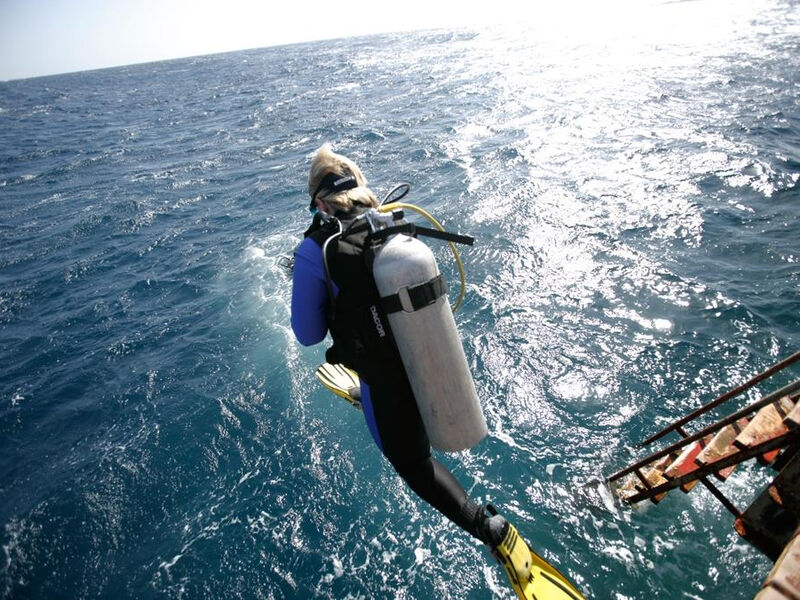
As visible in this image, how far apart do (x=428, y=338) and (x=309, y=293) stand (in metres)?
0.85

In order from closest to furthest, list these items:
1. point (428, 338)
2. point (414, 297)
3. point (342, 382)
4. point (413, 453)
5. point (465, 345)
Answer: point (414, 297), point (428, 338), point (413, 453), point (342, 382), point (465, 345)

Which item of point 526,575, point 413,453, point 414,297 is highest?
point 414,297

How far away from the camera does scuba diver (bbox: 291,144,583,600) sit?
256 cm

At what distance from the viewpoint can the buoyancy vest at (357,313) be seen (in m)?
2.59

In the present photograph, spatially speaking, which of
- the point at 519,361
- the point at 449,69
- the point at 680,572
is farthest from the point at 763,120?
the point at 449,69

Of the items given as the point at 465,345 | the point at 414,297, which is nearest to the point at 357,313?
the point at 414,297

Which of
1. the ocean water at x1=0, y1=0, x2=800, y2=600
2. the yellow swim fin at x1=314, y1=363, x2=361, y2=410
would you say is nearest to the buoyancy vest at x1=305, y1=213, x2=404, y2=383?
the yellow swim fin at x1=314, y1=363, x2=361, y2=410

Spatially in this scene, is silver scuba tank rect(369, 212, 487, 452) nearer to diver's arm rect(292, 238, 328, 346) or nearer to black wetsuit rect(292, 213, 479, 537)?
black wetsuit rect(292, 213, 479, 537)

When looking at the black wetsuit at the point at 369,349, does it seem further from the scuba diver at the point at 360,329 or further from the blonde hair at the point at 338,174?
the blonde hair at the point at 338,174

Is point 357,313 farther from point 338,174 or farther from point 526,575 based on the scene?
point 526,575

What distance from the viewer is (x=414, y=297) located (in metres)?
2.51

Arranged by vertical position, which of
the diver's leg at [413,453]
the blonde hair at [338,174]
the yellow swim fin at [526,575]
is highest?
the blonde hair at [338,174]

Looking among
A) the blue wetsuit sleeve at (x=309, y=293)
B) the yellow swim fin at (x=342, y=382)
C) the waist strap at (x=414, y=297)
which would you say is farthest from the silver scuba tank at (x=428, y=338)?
the yellow swim fin at (x=342, y=382)

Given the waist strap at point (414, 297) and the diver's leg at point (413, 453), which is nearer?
the waist strap at point (414, 297)
